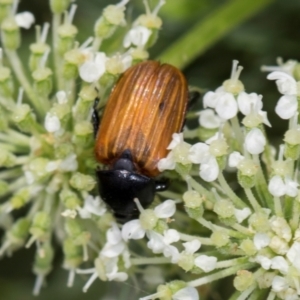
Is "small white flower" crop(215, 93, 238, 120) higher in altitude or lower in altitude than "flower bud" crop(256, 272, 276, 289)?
higher

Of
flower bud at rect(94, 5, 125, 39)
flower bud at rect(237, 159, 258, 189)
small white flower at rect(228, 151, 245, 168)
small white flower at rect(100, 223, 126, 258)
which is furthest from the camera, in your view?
flower bud at rect(94, 5, 125, 39)

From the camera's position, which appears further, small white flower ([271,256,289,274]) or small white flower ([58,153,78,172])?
small white flower ([58,153,78,172])

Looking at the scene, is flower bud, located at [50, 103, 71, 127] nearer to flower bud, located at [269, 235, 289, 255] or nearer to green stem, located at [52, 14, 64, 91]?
green stem, located at [52, 14, 64, 91]

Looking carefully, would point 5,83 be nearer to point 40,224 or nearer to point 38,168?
point 38,168

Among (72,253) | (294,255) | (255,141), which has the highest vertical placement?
(255,141)

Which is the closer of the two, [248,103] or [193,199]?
[193,199]

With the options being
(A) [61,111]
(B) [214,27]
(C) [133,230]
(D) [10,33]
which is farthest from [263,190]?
(D) [10,33]

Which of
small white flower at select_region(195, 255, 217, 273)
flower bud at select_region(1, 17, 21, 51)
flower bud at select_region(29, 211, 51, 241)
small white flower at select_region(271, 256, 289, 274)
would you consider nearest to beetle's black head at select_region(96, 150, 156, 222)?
flower bud at select_region(29, 211, 51, 241)
